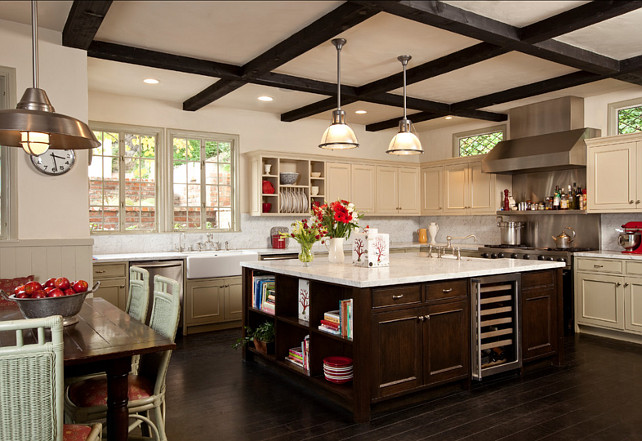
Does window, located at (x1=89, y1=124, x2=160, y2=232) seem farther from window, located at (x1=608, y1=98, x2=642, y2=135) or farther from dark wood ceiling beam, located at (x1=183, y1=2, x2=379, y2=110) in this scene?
window, located at (x1=608, y1=98, x2=642, y2=135)

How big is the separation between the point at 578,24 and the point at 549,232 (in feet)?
12.0

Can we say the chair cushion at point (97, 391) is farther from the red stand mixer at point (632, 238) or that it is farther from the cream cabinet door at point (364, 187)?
the cream cabinet door at point (364, 187)

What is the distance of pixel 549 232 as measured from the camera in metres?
6.64

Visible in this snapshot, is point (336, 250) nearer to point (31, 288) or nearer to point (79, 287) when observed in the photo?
point (79, 287)

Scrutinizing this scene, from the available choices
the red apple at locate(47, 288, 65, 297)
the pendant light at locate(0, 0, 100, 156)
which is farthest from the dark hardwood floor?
the pendant light at locate(0, 0, 100, 156)

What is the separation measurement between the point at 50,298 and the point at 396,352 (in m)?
2.14

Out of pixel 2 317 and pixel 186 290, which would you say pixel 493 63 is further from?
pixel 2 317

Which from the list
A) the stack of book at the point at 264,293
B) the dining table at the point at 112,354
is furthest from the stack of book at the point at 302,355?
the dining table at the point at 112,354

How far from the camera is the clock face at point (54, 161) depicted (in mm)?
3982

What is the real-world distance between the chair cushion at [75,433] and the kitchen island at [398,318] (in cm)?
169

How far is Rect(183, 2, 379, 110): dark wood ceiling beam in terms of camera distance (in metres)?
3.38

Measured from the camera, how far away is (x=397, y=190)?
8.10m

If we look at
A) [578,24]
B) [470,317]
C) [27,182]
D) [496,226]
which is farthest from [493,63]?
[27,182]

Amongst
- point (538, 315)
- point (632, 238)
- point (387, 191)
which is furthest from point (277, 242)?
point (632, 238)
